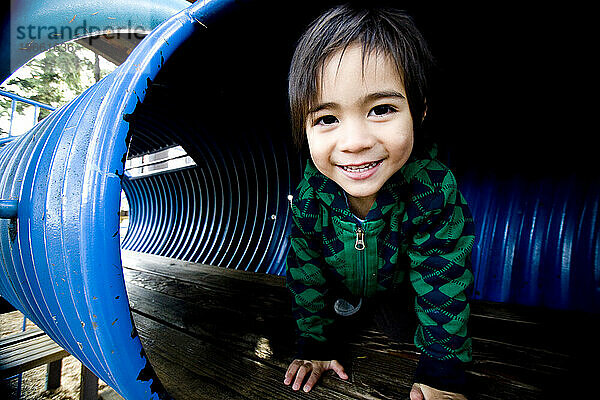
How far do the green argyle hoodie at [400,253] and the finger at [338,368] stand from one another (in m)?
0.06

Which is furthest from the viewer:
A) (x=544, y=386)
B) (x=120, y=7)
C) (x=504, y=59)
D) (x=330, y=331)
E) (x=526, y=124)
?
(x=120, y=7)

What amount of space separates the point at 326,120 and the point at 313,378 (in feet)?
2.99

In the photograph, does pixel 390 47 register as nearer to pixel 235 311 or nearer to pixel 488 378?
pixel 488 378

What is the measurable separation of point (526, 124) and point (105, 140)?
2.39 meters

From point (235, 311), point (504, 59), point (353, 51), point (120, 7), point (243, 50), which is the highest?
point (120, 7)

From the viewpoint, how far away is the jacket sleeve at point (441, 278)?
3.18ft

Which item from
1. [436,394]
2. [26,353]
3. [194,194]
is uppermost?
[194,194]

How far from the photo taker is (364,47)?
882 mm

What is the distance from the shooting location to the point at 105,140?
2.55 ft

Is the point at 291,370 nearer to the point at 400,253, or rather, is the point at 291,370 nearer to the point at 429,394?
the point at 429,394

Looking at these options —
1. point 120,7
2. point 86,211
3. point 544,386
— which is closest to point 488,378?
point 544,386

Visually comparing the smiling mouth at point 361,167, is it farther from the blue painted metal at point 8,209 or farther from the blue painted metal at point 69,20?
the blue painted metal at point 69,20

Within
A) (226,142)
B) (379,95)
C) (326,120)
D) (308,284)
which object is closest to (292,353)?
(308,284)

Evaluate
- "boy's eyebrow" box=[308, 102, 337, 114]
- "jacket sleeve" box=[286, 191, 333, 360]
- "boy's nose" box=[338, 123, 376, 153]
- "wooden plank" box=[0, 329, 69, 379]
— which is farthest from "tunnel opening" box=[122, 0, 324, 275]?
"wooden plank" box=[0, 329, 69, 379]
